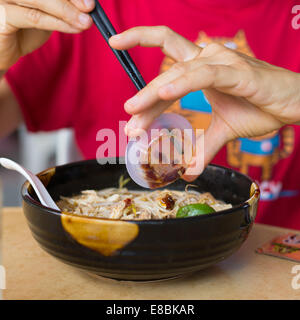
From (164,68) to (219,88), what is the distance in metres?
0.75

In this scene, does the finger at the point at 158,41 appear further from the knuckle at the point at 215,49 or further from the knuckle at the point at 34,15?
the knuckle at the point at 34,15

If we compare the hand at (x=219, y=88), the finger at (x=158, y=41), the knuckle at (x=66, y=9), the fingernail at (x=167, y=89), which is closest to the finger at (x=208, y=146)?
the hand at (x=219, y=88)

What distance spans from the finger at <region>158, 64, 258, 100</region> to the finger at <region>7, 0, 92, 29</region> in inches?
12.1

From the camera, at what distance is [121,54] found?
823 mm

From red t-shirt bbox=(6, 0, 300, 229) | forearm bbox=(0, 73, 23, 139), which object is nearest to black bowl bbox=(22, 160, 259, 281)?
red t-shirt bbox=(6, 0, 300, 229)

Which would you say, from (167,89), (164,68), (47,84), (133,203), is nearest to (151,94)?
(167,89)

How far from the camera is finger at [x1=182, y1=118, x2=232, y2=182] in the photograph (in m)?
0.93

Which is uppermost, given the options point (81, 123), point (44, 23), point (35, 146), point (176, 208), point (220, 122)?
point (44, 23)

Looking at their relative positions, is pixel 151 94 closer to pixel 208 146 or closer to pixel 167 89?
pixel 167 89

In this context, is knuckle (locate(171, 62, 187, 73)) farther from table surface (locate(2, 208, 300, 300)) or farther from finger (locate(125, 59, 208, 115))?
table surface (locate(2, 208, 300, 300))

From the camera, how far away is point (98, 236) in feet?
2.03

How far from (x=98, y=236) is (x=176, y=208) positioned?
0.81ft
